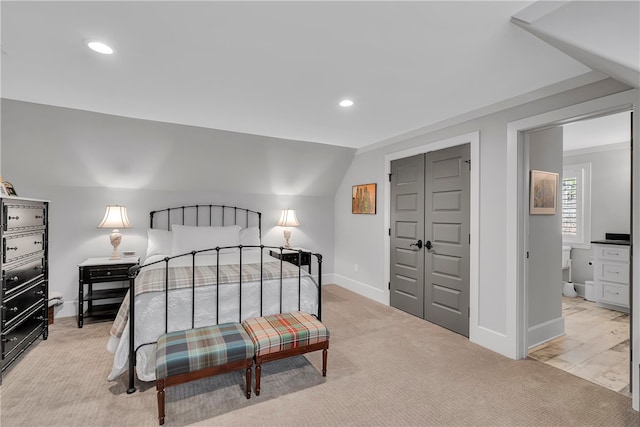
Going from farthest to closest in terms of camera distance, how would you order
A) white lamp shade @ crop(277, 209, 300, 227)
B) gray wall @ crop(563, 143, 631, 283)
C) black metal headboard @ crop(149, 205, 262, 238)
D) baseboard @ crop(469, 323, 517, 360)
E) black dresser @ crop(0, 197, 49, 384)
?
white lamp shade @ crop(277, 209, 300, 227)
gray wall @ crop(563, 143, 631, 283)
black metal headboard @ crop(149, 205, 262, 238)
baseboard @ crop(469, 323, 517, 360)
black dresser @ crop(0, 197, 49, 384)

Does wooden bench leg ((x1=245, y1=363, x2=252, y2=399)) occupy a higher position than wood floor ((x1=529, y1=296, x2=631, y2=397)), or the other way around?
wooden bench leg ((x1=245, y1=363, x2=252, y2=399))

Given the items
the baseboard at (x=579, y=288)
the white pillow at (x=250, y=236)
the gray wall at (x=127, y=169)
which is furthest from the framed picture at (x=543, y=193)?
the white pillow at (x=250, y=236)

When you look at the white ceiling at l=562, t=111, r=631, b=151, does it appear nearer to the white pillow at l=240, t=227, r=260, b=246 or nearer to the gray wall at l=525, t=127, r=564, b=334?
the gray wall at l=525, t=127, r=564, b=334

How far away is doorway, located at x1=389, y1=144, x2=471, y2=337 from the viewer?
3.48 metres

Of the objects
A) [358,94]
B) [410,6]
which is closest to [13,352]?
[358,94]

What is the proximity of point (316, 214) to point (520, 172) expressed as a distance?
137 inches

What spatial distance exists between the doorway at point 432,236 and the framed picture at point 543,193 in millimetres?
589

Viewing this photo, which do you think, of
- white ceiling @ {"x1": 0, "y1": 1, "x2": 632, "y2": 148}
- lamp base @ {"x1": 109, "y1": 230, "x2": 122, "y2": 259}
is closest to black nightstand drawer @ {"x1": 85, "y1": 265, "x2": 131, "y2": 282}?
lamp base @ {"x1": 109, "y1": 230, "x2": 122, "y2": 259}

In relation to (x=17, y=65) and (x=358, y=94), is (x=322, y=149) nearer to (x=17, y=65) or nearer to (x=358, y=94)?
(x=358, y=94)

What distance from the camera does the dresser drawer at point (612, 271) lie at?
4.24 m

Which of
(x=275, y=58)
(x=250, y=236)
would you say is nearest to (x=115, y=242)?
(x=250, y=236)

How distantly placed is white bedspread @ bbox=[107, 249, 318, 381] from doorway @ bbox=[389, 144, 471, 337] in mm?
1554

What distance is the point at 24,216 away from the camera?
2.78 metres

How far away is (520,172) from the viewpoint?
2914mm
